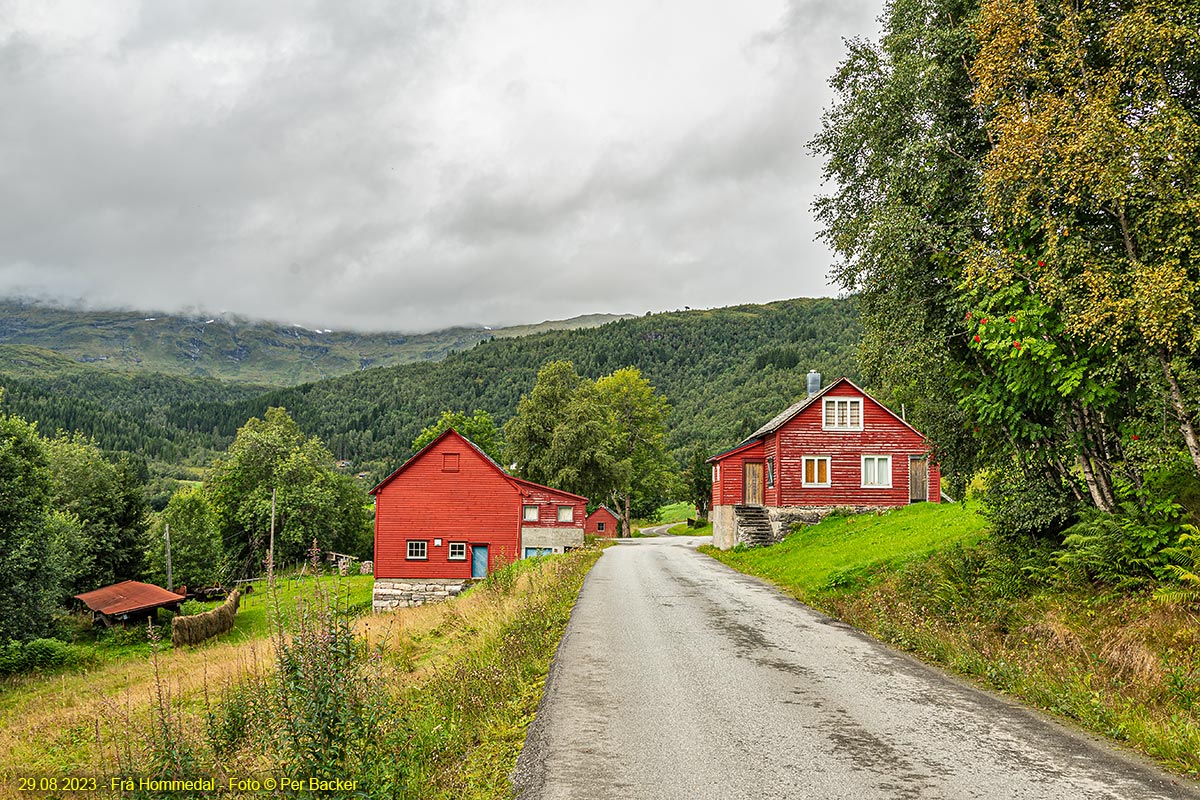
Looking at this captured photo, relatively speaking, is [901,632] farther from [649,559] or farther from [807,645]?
[649,559]

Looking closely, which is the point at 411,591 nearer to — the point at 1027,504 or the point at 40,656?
the point at 40,656

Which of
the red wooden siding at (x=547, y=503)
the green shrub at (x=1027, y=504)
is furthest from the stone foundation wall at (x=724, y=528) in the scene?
the green shrub at (x=1027, y=504)

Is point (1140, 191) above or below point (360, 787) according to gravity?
above

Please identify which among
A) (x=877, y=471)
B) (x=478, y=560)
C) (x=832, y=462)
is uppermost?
(x=832, y=462)

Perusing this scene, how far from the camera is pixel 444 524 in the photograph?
149 feet

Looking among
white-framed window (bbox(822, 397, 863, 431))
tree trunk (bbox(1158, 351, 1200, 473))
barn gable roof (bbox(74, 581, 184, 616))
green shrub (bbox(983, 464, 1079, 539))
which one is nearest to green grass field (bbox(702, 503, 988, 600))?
green shrub (bbox(983, 464, 1079, 539))

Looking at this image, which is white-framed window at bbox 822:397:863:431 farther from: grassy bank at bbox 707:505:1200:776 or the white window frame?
grassy bank at bbox 707:505:1200:776

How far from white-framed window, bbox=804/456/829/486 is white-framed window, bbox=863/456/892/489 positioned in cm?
203

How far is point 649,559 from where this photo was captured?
3344cm

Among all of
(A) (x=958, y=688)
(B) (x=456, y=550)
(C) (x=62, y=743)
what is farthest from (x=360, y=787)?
(B) (x=456, y=550)

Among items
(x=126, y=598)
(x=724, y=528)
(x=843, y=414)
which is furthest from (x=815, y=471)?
(x=126, y=598)

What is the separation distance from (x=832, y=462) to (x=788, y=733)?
1244 inches

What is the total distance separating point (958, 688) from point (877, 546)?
50.0 ft

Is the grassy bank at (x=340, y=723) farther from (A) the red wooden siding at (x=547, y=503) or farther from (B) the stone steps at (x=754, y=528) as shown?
(A) the red wooden siding at (x=547, y=503)
